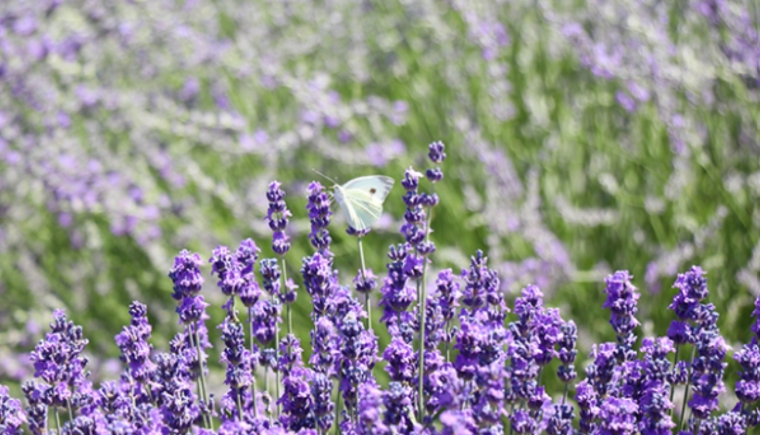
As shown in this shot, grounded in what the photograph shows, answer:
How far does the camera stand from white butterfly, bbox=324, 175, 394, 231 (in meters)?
1.88

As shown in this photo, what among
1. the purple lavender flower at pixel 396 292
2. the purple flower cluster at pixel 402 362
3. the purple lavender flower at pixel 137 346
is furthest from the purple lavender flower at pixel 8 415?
the purple lavender flower at pixel 396 292

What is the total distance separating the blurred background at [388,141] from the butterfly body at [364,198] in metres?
1.38

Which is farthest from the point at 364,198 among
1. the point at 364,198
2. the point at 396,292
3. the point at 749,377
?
the point at 749,377

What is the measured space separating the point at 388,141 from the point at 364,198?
229 cm

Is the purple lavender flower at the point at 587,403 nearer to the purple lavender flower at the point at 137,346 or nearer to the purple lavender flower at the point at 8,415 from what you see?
the purple lavender flower at the point at 137,346

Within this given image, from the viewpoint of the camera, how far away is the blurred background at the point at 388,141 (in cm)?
352

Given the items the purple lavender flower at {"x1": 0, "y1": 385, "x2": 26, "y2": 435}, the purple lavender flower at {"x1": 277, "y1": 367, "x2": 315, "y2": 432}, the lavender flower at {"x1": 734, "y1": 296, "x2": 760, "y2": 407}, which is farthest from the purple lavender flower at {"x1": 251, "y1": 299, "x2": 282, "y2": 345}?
the lavender flower at {"x1": 734, "y1": 296, "x2": 760, "y2": 407}

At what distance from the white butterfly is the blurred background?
1.38 m

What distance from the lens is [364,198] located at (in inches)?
75.9

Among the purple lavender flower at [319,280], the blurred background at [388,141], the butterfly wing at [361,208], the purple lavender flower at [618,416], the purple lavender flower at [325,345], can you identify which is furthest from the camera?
the blurred background at [388,141]

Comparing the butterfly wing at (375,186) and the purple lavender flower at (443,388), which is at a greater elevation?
the butterfly wing at (375,186)

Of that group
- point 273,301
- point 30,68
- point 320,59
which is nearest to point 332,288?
point 273,301

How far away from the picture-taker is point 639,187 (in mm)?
4051

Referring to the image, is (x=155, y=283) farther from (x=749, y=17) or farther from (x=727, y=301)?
(x=749, y=17)
